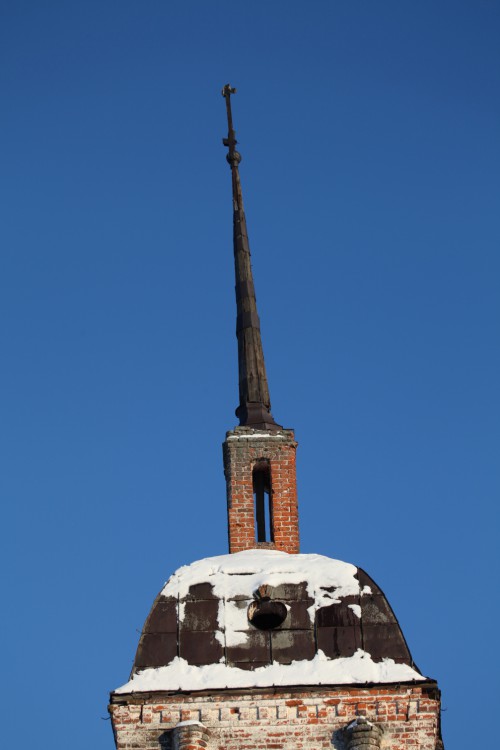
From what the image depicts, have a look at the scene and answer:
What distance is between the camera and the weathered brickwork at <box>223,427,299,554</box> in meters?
20.1

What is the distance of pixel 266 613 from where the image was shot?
60.1 ft

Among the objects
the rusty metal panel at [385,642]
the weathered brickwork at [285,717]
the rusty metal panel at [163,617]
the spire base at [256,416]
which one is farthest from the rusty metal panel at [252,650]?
the spire base at [256,416]

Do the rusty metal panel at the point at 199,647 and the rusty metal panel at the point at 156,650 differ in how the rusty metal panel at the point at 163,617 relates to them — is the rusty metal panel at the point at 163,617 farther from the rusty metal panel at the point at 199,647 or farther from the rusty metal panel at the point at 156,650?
the rusty metal panel at the point at 199,647

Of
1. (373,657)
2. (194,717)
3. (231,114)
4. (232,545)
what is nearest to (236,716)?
(194,717)

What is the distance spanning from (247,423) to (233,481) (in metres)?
1.33

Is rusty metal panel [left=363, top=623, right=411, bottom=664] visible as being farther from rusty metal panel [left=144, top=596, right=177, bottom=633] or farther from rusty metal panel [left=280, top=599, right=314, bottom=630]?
rusty metal panel [left=144, top=596, right=177, bottom=633]

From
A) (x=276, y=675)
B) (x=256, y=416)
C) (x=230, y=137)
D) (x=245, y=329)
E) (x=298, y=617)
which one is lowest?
Answer: (x=276, y=675)

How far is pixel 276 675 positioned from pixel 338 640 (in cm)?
89

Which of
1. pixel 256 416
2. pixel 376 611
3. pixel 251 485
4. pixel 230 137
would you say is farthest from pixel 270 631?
pixel 230 137

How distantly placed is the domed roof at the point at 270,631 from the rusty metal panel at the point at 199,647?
12 millimetres

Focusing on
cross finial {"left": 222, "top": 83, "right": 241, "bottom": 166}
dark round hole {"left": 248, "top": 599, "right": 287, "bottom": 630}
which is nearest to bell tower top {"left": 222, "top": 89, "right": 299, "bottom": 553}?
dark round hole {"left": 248, "top": 599, "right": 287, "bottom": 630}

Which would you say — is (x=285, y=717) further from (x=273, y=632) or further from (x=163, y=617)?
(x=163, y=617)

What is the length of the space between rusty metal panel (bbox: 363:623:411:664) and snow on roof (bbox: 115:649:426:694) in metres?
0.10

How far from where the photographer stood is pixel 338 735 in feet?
56.7
